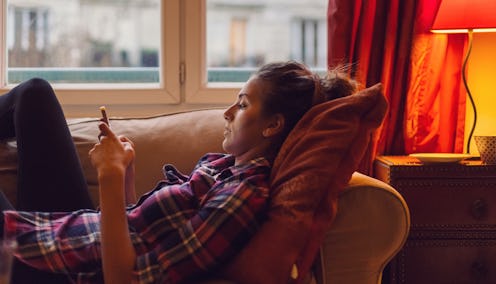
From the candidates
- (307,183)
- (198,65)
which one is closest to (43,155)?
(307,183)

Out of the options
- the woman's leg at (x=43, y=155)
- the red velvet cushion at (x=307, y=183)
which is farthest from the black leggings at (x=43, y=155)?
the red velvet cushion at (x=307, y=183)

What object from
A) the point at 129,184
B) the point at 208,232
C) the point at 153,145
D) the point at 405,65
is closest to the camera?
the point at 208,232

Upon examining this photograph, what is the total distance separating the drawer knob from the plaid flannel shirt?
1.12m

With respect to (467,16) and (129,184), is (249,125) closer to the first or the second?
(129,184)

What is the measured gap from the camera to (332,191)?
5.44 ft

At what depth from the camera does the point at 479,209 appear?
2568mm

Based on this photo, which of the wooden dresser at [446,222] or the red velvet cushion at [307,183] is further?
the wooden dresser at [446,222]

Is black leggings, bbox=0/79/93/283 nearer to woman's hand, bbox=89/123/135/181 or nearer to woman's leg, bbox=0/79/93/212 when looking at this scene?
woman's leg, bbox=0/79/93/212

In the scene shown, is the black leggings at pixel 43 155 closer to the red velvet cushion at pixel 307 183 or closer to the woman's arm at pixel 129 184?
the woman's arm at pixel 129 184

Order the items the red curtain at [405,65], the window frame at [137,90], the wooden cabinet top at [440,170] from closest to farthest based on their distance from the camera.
A: the wooden cabinet top at [440,170] < the red curtain at [405,65] < the window frame at [137,90]

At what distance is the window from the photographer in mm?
3004

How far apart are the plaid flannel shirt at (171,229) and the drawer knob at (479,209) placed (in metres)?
1.12

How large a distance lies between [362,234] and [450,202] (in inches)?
37.4

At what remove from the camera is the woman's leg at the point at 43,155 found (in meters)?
1.97
